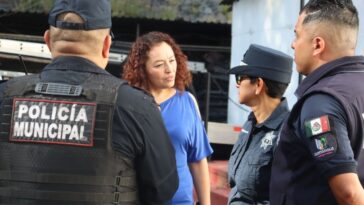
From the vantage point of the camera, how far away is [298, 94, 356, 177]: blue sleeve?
2289 mm

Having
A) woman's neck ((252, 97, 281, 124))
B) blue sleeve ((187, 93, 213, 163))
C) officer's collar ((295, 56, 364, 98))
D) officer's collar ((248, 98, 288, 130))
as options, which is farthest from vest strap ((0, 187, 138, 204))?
blue sleeve ((187, 93, 213, 163))

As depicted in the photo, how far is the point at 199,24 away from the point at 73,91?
1039cm

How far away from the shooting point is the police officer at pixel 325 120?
229cm

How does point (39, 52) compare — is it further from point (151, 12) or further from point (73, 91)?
point (151, 12)

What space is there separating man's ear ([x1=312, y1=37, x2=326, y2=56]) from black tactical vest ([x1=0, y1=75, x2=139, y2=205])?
0.86 m

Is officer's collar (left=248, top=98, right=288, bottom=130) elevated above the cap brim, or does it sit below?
below

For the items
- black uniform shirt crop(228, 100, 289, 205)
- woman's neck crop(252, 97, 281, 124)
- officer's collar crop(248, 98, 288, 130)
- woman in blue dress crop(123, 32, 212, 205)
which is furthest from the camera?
woman in blue dress crop(123, 32, 212, 205)

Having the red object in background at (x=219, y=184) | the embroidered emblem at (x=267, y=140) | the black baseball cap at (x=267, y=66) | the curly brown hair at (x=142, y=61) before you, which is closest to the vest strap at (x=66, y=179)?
the embroidered emblem at (x=267, y=140)

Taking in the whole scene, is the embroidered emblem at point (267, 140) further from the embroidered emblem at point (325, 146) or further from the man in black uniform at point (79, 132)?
the man in black uniform at point (79, 132)

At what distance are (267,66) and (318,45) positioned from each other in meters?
0.83

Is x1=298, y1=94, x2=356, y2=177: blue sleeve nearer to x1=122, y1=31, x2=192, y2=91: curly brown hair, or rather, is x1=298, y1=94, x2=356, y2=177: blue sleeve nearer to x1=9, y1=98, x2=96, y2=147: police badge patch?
x1=9, y1=98, x2=96, y2=147: police badge patch

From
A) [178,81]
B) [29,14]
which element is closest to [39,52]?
[178,81]

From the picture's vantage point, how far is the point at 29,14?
12.2 metres

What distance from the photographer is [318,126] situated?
2303 mm
